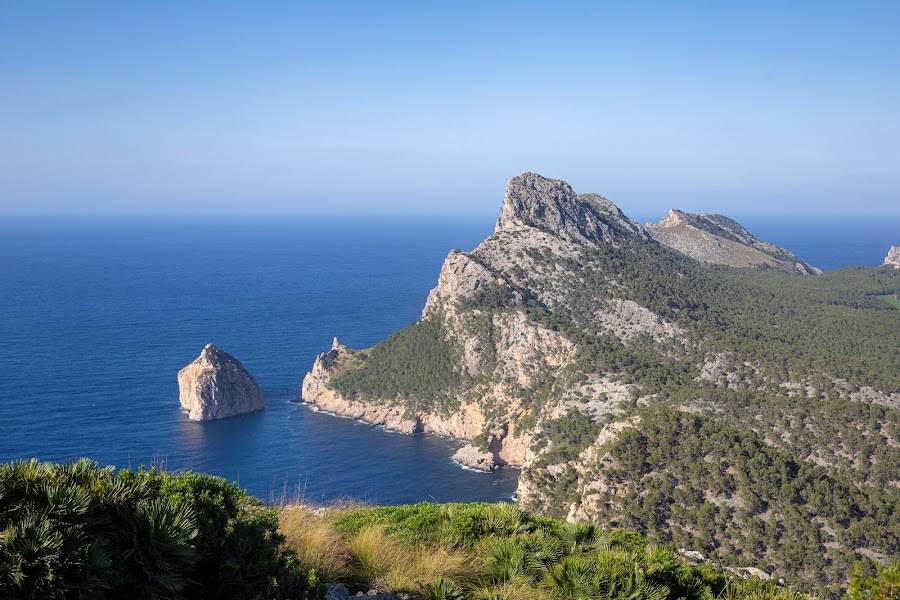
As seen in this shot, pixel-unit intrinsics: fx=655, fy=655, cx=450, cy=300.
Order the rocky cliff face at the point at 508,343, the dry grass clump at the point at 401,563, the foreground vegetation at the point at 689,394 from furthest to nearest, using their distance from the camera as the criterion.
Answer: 1. the rocky cliff face at the point at 508,343
2. the foreground vegetation at the point at 689,394
3. the dry grass clump at the point at 401,563

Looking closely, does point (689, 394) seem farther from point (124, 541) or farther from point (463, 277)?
point (124, 541)

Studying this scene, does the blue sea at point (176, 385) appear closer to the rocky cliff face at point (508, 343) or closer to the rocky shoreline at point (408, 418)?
the rocky shoreline at point (408, 418)

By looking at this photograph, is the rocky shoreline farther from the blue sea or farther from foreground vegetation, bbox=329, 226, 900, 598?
the blue sea

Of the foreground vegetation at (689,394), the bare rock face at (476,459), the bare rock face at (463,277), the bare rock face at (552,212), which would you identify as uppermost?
the bare rock face at (552,212)

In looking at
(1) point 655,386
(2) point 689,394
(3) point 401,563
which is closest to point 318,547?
(3) point 401,563

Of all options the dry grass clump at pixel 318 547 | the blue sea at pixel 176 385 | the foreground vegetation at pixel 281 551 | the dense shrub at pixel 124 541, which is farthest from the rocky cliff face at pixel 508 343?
the dense shrub at pixel 124 541

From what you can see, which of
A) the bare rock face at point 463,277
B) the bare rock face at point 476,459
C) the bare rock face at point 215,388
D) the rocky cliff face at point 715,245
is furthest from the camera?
the rocky cliff face at point 715,245

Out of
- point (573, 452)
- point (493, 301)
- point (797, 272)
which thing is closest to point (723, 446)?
point (573, 452)

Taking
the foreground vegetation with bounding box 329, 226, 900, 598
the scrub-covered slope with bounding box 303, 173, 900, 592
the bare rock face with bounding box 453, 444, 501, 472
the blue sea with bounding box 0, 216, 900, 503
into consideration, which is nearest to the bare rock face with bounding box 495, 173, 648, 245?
the scrub-covered slope with bounding box 303, 173, 900, 592
